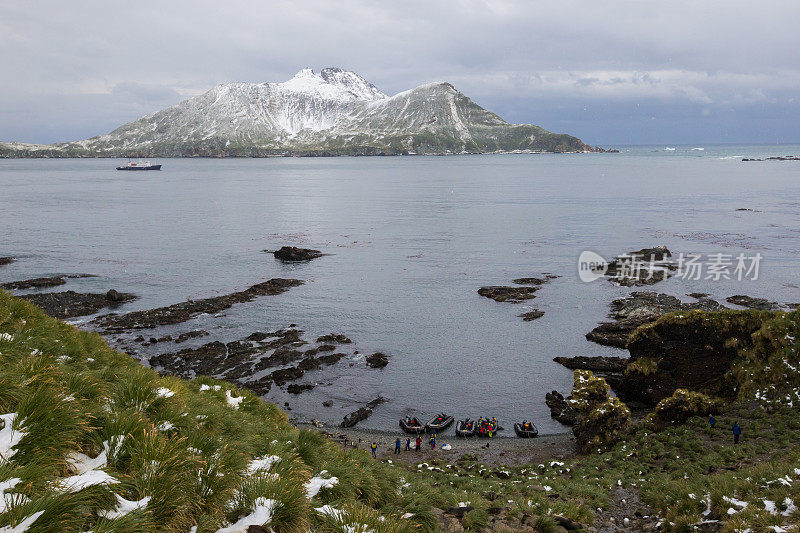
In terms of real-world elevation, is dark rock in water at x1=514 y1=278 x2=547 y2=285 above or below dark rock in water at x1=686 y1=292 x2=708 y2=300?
below

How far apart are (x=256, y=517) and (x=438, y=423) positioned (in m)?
27.1

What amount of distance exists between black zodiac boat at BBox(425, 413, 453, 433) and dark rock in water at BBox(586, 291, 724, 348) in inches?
779

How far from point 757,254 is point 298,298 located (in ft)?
228

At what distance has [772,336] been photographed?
2962cm

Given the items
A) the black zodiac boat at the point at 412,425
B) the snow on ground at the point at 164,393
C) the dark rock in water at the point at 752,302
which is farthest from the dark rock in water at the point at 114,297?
the dark rock in water at the point at 752,302

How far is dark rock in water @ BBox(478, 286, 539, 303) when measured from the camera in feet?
192

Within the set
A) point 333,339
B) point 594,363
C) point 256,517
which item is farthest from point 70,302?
point 256,517

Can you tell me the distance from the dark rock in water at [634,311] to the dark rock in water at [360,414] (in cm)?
2257

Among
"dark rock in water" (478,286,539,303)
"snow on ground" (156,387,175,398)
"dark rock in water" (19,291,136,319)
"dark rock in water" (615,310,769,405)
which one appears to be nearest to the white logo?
"dark rock in water" (478,286,539,303)

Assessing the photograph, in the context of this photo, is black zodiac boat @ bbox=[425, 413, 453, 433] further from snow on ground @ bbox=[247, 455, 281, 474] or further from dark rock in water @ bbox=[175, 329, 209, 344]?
dark rock in water @ bbox=[175, 329, 209, 344]

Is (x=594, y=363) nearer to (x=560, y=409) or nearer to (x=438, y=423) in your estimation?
(x=560, y=409)

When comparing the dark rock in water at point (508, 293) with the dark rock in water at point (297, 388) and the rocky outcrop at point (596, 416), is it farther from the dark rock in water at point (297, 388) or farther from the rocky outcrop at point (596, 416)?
the dark rock in water at point (297, 388)

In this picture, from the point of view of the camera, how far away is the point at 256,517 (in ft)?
27.0

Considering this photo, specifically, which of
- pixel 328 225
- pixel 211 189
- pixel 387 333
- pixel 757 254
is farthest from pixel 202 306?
pixel 211 189
